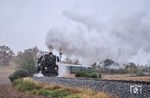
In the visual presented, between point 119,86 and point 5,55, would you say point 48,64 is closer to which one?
point 119,86

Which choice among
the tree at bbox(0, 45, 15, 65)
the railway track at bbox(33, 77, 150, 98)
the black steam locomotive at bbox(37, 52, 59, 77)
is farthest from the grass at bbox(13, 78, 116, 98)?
the tree at bbox(0, 45, 15, 65)

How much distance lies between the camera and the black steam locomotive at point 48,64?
50.8m

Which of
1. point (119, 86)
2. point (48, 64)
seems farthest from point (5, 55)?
point (119, 86)

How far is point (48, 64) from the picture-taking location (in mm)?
51062

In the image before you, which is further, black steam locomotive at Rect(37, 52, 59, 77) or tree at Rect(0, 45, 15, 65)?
tree at Rect(0, 45, 15, 65)

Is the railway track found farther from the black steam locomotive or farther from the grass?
the black steam locomotive

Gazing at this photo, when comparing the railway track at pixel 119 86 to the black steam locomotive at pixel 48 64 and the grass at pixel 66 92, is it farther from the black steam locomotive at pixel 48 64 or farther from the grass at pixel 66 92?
the black steam locomotive at pixel 48 64

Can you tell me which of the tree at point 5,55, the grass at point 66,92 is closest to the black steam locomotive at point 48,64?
the grass at point 66,92

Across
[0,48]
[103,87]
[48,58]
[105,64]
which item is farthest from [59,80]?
[0,48]

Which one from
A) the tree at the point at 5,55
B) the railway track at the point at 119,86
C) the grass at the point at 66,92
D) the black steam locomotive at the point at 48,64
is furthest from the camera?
the tree at the point at 5,55

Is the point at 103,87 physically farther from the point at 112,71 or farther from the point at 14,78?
the point at 112,71

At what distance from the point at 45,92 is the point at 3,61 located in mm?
129077

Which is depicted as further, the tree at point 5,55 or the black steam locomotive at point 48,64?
the tree at point 5,55

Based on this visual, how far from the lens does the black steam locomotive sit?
50.8 m
